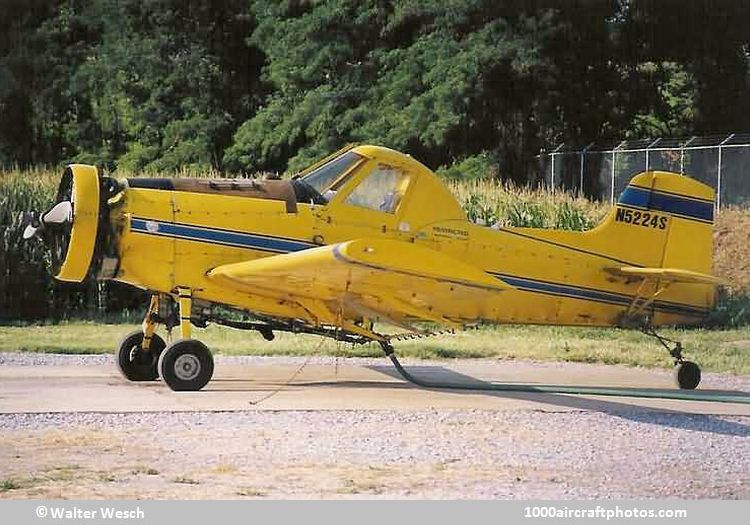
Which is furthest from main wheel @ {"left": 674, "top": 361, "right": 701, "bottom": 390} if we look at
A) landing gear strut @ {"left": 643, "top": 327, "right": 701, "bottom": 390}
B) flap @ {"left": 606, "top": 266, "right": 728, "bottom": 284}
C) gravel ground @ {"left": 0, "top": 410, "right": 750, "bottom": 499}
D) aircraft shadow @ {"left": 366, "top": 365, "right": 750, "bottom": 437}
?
gravel ground @ {"left": 0, "top": 410, "right": 750, "bottom": 499}

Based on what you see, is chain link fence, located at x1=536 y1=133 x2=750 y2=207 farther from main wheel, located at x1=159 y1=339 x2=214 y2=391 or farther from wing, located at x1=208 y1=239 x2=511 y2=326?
main wheel, located at x1=159 y1=339 x2=214 y2=391

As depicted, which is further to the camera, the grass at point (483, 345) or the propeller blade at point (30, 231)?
the grass at point (483, 345)

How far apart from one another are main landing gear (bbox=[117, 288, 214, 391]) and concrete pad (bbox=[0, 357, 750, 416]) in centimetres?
14

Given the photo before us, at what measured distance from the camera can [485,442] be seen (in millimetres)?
7816

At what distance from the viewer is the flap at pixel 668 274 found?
1091cm

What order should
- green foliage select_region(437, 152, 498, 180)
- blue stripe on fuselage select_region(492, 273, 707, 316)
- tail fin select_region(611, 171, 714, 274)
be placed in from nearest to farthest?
blue stripe on fuselage select_region(492, 273, 707, 316)
tail fin select_region(611, 171, 714, 274)
green foliage select_region(437, 152, 498, 180)

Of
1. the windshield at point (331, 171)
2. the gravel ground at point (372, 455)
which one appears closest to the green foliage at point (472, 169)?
the windshield at point (331, 171)

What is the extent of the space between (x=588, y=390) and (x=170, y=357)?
3991 millimetres

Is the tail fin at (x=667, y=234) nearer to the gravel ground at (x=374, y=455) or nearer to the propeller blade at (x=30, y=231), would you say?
the gravel ground at (x=374, y=455)

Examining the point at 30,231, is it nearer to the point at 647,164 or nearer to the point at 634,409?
the point at 634,409

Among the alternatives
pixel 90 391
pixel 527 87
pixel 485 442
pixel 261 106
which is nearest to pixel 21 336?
pixel 90 391

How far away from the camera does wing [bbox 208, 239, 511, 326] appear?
354 inches

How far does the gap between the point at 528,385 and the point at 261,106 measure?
13.4 metres

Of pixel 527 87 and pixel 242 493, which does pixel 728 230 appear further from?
pixel 242 493
